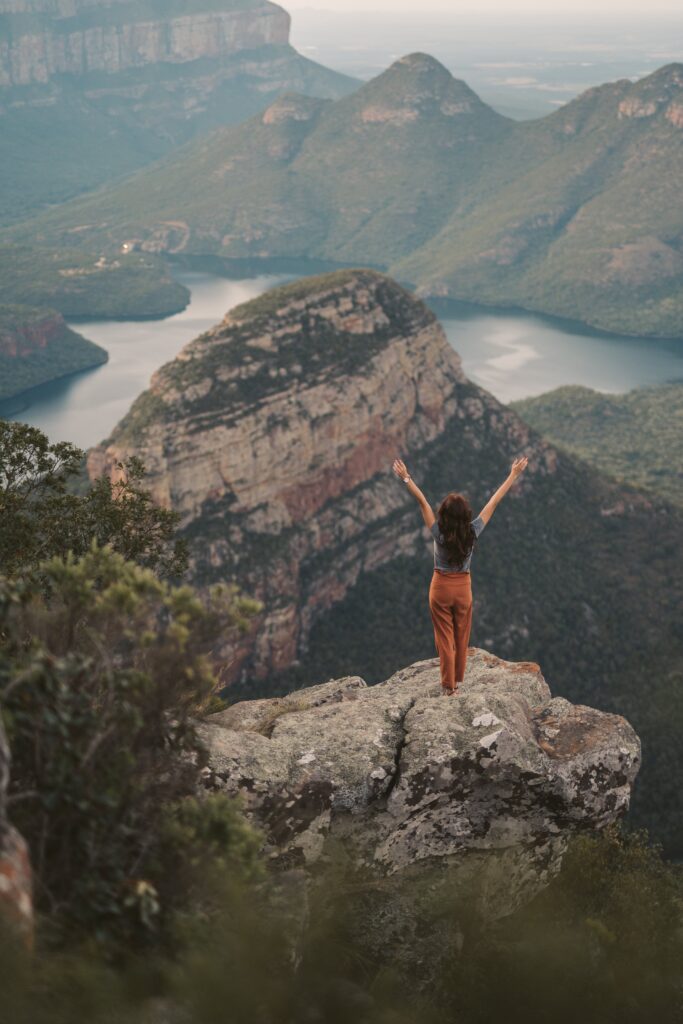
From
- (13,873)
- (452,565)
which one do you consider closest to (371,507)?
(452,565)

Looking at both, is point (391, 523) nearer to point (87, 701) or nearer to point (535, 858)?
point (535, 858)

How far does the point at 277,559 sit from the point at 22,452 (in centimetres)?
Answer: 5161

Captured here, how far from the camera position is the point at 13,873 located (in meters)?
9.03

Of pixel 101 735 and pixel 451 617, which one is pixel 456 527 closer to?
pixel 451 617

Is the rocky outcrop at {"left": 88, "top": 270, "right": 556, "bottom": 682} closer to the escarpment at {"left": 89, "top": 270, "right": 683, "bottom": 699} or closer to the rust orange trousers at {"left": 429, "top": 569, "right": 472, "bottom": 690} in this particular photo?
the escarpment at {"left": 89, "top": 270, "right": 683, "bottom": 699}

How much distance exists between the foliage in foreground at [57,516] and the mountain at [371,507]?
1710 inches

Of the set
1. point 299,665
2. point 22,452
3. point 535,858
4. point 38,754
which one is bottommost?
point 299,665

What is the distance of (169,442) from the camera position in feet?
237

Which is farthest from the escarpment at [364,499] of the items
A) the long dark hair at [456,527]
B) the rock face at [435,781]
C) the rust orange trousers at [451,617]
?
the long dark hair at [456,527]

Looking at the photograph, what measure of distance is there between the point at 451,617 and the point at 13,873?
10.7 m

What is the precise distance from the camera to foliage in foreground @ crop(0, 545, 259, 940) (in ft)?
33.1

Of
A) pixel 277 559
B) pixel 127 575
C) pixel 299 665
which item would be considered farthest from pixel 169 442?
pixel 127 575

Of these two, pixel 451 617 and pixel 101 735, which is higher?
pixel 101 735

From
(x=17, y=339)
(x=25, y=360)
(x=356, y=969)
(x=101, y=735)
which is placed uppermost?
(x=101, y=735)
